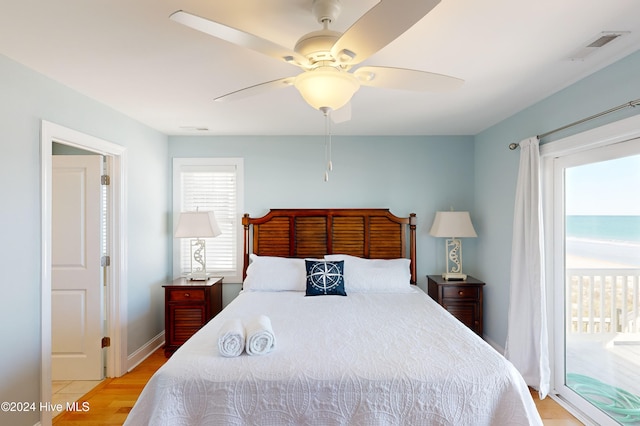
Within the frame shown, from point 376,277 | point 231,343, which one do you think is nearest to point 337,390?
point 231,343

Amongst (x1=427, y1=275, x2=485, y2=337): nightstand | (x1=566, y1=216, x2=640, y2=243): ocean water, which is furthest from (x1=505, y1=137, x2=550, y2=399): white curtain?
(x1=427, y1=275, x2=485, y2=337): nightstand

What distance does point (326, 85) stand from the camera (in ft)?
4.71

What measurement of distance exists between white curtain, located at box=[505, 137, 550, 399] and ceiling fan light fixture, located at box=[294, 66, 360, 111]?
2063 millimetres

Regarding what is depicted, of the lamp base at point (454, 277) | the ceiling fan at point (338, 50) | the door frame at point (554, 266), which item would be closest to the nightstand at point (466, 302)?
the lamp base at point (454, 277)

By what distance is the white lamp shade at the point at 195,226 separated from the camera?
11.7ft

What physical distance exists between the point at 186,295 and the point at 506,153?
362 cm

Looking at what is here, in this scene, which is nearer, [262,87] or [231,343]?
[262,87]

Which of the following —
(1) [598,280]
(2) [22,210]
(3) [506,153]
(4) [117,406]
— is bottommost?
(4) [117,406]

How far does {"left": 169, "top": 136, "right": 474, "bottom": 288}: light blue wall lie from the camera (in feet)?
13.3

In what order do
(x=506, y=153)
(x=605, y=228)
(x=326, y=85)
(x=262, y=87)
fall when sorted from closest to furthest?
(x=326, y=85) < (x=262, y=87) < (x=605, y=228) < (x=506, y=153)

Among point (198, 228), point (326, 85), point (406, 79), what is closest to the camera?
point (326, 85)

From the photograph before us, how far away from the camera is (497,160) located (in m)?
3.52

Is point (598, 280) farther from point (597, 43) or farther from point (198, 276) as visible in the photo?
point (198, 276)

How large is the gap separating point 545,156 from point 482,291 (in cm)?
159
